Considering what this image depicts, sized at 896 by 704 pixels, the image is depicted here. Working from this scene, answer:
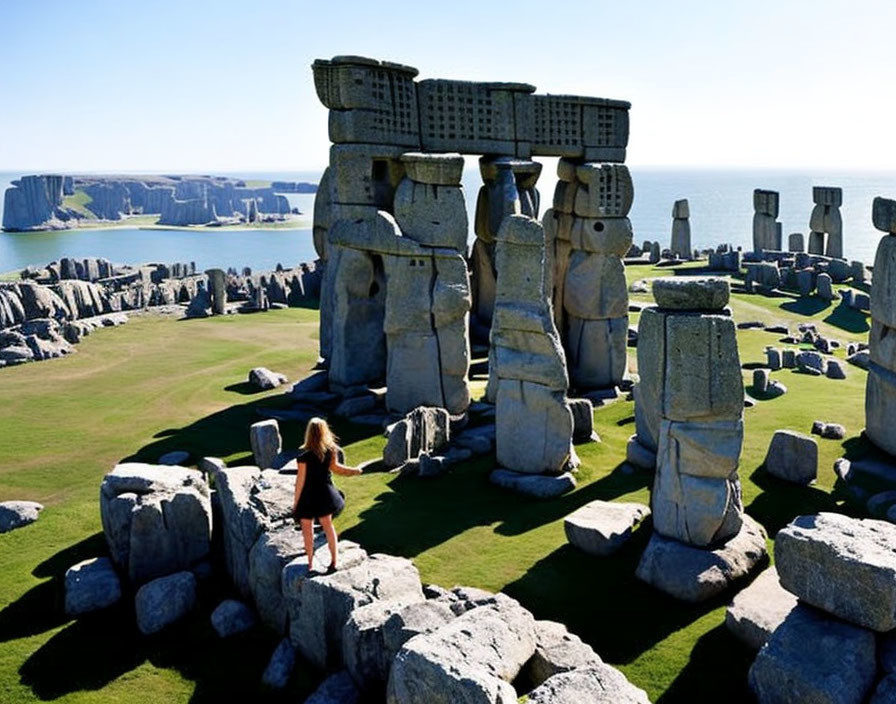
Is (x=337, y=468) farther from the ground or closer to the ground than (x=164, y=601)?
farther from the ground

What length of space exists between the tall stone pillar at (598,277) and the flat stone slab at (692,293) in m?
7.21

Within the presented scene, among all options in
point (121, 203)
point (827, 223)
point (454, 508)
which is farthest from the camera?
point (121, 203)

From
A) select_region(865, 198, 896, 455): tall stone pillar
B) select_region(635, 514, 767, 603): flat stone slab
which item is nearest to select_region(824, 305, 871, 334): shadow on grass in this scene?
select_region(865, 198, 896, 455): tall stone pillar

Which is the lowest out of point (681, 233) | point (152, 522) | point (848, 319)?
point (152, 522)

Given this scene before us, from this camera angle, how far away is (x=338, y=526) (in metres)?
9.15

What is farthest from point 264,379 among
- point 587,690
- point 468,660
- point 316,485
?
point 587,690

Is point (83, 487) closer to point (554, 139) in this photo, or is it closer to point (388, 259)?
point (388, 259)

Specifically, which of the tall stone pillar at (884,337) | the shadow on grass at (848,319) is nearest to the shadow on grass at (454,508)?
the tall stone pillar at (884,337)

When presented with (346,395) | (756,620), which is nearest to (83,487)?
(346,395)

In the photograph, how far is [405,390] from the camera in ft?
43.3

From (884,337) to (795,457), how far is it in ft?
7.59

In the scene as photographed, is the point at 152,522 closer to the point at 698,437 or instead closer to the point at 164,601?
the point at 164,601

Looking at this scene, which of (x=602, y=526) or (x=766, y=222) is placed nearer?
(x=602, y=526)

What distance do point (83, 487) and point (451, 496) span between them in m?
5.08
